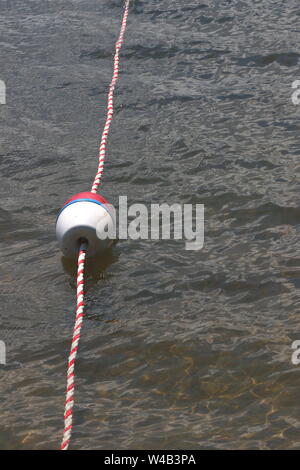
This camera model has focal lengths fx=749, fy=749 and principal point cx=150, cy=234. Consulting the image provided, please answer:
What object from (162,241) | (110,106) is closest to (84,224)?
(162,241)

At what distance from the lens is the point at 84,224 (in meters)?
6.33

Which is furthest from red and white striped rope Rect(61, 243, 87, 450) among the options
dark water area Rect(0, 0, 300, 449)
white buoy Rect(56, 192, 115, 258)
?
white buoy Rect(56, 192, 115, 258)

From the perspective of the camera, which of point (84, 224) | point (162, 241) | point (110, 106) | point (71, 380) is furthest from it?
point (110, 106)

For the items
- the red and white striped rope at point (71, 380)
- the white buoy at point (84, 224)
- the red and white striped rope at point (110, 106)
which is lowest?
the red and white striped rope at point (71, 380)

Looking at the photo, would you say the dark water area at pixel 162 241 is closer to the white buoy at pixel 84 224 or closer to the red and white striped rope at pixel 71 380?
the red and white striped rope at pixel 71 380

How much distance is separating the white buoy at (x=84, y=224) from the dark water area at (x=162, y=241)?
0.35 metres

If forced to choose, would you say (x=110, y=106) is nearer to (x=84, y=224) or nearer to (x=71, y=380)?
(x=84, y=224)

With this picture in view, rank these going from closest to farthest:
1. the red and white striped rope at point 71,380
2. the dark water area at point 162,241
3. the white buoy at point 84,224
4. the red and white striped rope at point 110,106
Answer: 1. the red and white striped rope at point 71,380
2. the dark water area at point 162,241
3. the white buoy at point 84,224
4. the red and white striped rope at point 110,106

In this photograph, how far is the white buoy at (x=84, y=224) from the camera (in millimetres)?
6367

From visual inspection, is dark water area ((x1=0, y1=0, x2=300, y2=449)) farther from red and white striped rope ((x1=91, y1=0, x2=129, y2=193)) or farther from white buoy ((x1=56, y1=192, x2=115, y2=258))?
white buoy ((x1=56, y1=192, x2=115, y2=258))

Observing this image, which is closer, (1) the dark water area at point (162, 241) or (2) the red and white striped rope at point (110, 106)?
(1) the dark water area at point (162, 241)

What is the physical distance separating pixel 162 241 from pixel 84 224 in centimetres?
115

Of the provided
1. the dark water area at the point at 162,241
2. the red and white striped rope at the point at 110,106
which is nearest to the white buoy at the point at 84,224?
the dark water area at the point at 162,241

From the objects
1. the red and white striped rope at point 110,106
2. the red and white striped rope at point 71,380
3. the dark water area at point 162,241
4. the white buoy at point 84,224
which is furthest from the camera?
the red and white striped rope at point 110,106
